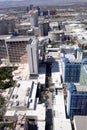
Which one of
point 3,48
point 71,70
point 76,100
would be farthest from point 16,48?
point 76,100

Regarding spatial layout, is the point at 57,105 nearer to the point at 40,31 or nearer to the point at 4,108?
the point at 4,108

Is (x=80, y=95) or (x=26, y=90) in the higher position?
(x=80, y=95)

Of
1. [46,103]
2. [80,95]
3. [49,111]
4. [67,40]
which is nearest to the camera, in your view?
[80,95]

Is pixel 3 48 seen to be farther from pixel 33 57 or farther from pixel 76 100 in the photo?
pixel 76 100

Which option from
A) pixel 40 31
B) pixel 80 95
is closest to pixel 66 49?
pixel 80 95

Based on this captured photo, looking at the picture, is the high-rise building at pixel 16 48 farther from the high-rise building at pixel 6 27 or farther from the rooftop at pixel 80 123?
the high-rise building at pixel 6 27

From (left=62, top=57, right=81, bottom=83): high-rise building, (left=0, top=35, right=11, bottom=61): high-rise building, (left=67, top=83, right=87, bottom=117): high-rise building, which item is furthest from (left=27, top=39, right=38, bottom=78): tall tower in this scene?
(left=67, top=83, right=87, bottom=117): high-rise building

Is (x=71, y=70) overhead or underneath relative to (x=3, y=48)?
underneath
